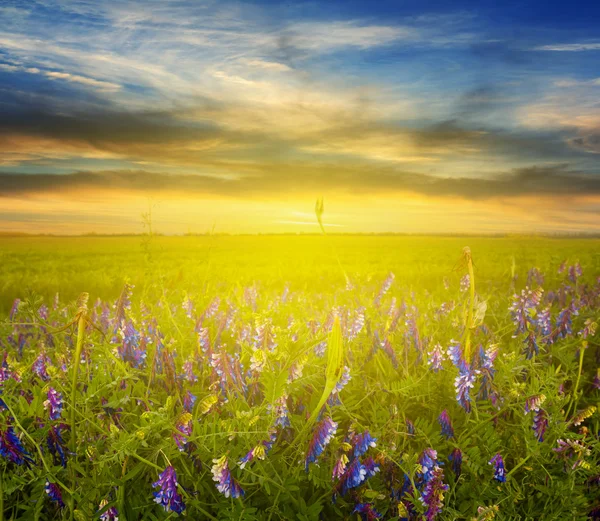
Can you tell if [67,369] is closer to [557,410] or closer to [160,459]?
[160,459]

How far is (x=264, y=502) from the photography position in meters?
2.71

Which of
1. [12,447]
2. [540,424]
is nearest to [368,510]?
[540,424]

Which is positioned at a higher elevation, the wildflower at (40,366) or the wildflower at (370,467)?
the wildflower at (40,366)

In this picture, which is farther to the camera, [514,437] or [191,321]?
[191,321]

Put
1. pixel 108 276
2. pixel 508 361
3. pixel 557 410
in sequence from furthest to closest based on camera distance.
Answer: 1. pixel 108 276
2. pixel 508 361
3. pixel 557 410

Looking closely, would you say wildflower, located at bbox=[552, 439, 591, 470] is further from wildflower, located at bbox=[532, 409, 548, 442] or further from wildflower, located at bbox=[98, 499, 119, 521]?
wildflower, located at bbox=[98, 499, 119, 521]

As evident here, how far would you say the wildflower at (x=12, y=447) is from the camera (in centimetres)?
255

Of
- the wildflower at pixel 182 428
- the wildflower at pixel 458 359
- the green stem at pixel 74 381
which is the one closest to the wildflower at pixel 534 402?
the wildflower at pixel 458 359

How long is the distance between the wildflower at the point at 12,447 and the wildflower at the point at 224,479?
3.28 feet

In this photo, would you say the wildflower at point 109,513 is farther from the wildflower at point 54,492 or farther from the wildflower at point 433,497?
the wildflower at point 433,497

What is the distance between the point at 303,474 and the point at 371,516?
382 millimetres

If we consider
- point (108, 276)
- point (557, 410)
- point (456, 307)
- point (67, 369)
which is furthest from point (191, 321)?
point (108, 276)

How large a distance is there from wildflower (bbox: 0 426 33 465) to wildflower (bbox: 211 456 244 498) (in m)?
1.00

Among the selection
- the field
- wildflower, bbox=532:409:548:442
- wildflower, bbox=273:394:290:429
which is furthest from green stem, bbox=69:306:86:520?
wildflower, bbox=532:409:548:442
